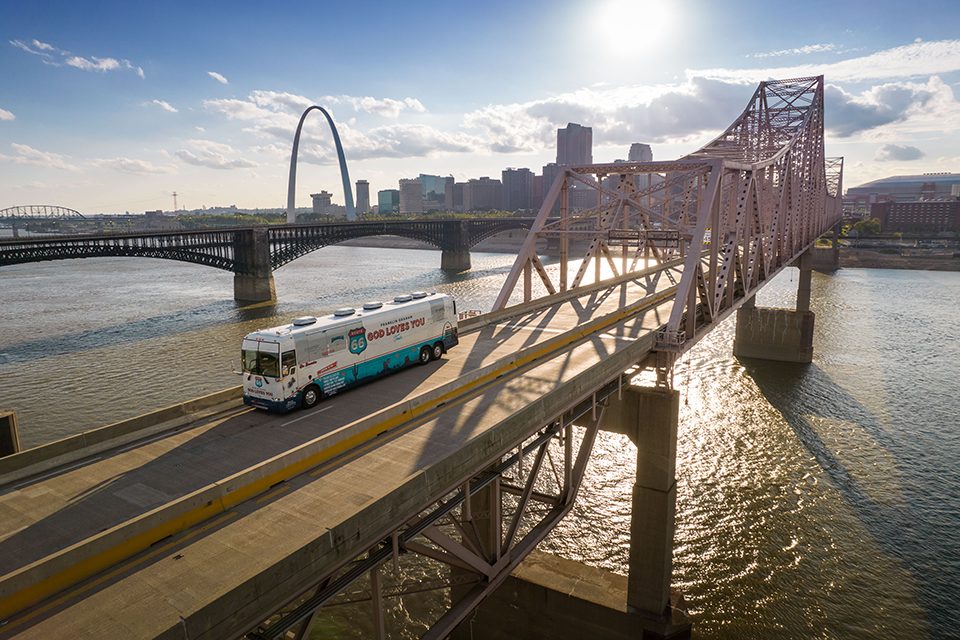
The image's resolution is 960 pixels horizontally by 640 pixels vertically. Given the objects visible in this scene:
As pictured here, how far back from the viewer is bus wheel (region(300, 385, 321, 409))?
15.9m

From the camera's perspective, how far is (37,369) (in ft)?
146

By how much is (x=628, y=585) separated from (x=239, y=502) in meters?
14.5

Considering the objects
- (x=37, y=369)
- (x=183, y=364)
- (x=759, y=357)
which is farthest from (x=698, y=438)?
(x=37, y=369)

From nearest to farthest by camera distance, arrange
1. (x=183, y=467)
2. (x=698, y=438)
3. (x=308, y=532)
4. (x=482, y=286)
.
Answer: (x=308, y=532) → (x=183, y=467) → (x=698, y=438) → (x=482, y=286)

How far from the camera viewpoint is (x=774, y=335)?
51.8 m

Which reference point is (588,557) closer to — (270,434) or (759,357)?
(270,434)

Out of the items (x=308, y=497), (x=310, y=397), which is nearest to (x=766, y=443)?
(x=310, y=397)

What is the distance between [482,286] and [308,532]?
83.4 meters

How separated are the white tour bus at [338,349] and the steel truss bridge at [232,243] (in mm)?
53121

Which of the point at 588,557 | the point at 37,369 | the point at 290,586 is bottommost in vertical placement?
the point at 588,557

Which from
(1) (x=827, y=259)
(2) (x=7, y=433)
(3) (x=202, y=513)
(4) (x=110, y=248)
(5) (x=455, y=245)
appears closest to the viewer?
(3) (x=202, y=513)

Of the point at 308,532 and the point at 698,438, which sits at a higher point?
the point at 308,532

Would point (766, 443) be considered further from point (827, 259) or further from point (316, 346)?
point (827, 259)

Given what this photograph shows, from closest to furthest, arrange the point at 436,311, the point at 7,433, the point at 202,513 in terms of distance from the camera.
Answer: the point at 202,513, the point at 7,433, the point at 436,311
